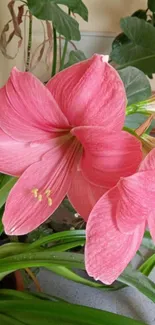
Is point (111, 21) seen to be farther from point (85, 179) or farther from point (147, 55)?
point (85, 179)

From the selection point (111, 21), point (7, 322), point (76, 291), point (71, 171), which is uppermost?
point (71, 171)

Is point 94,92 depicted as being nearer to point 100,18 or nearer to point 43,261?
point 43,261

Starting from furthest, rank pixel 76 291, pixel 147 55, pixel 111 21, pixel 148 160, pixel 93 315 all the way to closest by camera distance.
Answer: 1. pixel 111 21
2. pixel 147 55
3. pixel 76 291
4. pixel 93 315
5. pixel 148 160

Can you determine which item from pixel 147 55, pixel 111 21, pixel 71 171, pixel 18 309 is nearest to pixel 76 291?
pixel 18 309

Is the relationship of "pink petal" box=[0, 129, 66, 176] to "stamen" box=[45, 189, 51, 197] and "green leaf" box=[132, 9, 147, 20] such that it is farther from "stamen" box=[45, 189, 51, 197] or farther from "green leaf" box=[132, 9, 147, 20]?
"green leaf" box=[132, 9, 147, 20]

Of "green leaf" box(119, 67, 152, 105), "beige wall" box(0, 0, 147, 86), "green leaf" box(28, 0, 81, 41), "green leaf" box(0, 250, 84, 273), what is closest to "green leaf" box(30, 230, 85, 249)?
"green leaf" box(0, 250, 84, 273)

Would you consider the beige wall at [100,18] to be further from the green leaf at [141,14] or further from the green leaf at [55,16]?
the green leaf at [55,16]
